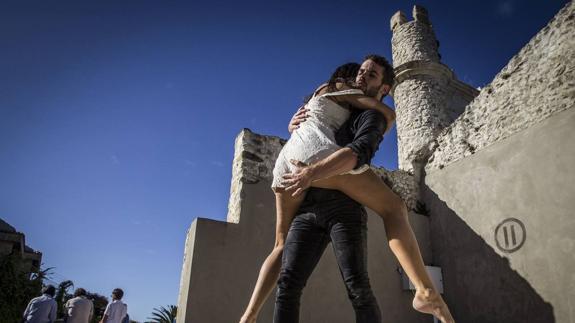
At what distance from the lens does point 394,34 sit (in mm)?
8555

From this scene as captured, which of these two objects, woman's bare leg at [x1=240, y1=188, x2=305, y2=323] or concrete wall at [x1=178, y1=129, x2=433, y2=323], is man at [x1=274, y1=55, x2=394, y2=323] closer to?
woman's bare leg at [x1=240, y1=188, x2=305, y2=323]

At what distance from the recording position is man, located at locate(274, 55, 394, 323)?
4.27 ft

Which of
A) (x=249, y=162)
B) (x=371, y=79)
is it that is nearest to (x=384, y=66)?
(x=371, y=79)

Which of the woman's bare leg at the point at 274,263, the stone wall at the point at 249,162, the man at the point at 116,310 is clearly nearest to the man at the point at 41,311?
the man at the point at 116,310

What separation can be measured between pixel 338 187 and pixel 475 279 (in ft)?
15.2

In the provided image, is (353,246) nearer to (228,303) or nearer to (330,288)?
(228,303)

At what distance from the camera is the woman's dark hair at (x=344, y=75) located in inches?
68.4

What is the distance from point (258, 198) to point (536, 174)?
3.49 metres

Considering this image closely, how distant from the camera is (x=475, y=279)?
5.04m

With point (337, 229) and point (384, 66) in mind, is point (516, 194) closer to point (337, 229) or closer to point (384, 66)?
point (384, 66)

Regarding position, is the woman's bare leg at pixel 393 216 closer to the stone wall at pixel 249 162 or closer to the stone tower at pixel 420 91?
the stone wall at pixel 249 162

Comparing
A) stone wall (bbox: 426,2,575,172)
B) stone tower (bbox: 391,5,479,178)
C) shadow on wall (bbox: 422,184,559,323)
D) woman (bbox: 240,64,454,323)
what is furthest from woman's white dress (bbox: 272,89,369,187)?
stone tower (bbox: 391,5,479,178)

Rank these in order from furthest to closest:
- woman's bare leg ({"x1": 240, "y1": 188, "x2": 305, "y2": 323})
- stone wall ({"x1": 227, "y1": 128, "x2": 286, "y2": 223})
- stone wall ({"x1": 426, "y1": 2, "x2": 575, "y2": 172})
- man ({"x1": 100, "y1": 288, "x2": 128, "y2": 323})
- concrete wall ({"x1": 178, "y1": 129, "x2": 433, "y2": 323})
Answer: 1. man ({"x1": 100, "y1": 288, "x2": 128, "y2": 323})
2. stone wall ({"x1": 227, "y1": 128, "x2": 286, "y2": 223})
3. stone wall ({"x1": 426, "y1": 2, "x2": 575, "y2": 172})
4. concrete wall ({"x1": 178, "y1": 129, "x2": 433, "y2": 323})
5. woman's bare leg ({"x1": 240, "y1": 188, "x2": 305, "y2": 323})

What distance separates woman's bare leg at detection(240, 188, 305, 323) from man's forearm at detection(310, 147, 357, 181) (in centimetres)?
31
